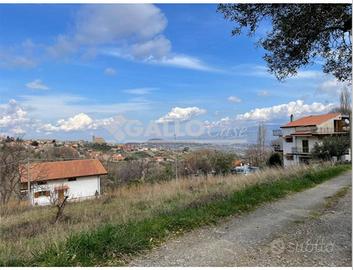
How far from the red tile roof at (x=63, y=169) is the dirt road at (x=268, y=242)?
2419 cm

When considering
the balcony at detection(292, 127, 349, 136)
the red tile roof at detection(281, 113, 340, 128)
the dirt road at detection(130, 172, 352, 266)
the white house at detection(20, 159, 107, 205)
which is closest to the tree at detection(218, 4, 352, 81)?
the dirt road at detection(130, 172, 352, 266)

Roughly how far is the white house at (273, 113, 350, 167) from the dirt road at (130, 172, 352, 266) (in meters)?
38.0

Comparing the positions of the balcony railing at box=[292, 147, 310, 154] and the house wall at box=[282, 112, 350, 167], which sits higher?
the house wall at box=[282, 112, 350, 167]

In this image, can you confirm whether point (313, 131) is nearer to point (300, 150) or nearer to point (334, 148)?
point (300, 150)

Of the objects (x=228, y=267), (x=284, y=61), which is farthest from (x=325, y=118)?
(x=228, y=267)

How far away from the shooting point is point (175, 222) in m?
5.80

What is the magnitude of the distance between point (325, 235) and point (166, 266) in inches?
103

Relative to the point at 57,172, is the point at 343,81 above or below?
above

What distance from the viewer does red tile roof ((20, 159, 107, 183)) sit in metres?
29.5

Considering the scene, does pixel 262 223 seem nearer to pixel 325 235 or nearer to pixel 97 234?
pixel 325 235

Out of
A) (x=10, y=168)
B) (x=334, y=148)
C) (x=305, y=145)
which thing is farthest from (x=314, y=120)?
(x=10, y=168)

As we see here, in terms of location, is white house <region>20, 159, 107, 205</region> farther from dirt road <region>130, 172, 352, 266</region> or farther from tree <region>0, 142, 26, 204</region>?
dirt road <region>130, 172, 352, 266</region>

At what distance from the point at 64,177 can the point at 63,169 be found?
0.89 m

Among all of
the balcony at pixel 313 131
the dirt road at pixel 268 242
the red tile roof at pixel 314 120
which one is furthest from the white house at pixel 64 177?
the balcony at pixel 313 131
